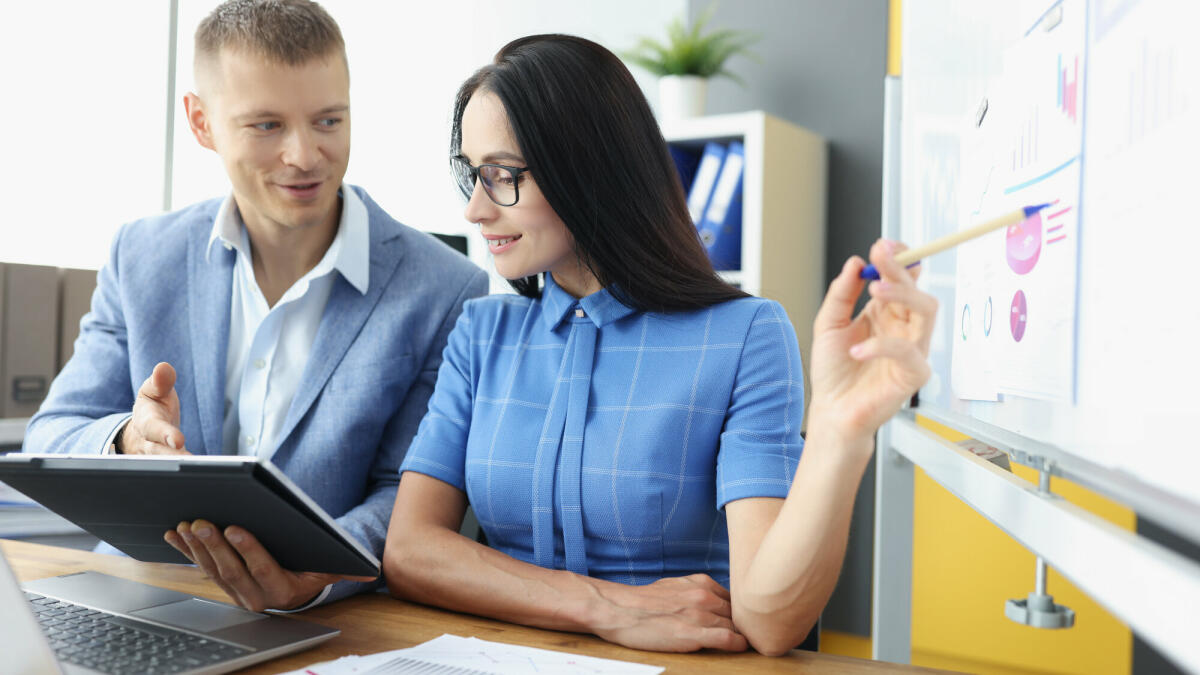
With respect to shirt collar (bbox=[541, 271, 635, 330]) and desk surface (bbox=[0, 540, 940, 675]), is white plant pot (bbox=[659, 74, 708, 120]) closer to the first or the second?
shirt collar (bbox=[541, 271, 635, 330])

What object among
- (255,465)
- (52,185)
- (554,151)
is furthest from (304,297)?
(52,185)

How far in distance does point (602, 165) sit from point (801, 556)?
56 cm

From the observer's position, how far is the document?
2.63ft

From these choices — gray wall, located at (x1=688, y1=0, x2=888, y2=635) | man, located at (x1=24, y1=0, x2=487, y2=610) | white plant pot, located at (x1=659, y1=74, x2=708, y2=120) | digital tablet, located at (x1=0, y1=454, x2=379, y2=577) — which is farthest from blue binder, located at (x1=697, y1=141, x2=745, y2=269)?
digital tablet, located at (x1=0, y1=454, x2=379, y2=577)

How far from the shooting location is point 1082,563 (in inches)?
26.9

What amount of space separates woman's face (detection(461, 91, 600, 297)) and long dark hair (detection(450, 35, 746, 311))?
0.02m

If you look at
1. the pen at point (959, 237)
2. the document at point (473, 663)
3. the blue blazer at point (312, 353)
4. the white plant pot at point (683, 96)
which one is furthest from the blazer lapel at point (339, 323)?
the white plant pot at point (683, 96)

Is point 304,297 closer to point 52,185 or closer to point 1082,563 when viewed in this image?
point 1082,563

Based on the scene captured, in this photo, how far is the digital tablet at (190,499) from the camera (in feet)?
2.57

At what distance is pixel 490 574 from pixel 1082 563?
23.9 inches

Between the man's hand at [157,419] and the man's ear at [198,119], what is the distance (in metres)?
0.59

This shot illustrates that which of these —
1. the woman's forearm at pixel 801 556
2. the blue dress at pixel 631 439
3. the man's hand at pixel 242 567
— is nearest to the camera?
the woman's forearm at pixel 801 556

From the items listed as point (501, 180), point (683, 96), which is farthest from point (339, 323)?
point (683, 96)

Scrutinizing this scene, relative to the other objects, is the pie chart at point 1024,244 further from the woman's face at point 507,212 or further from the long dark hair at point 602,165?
the woman's face at point 507,212
